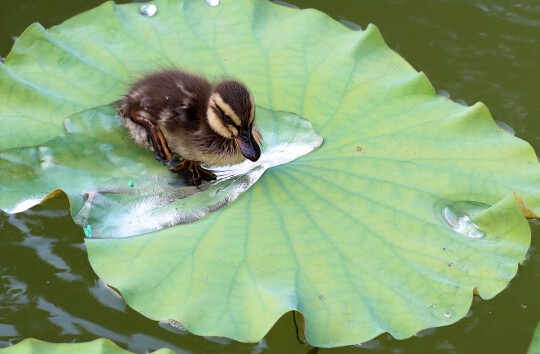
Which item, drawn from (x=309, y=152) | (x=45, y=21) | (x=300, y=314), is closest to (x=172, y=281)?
(x=300, y=314)

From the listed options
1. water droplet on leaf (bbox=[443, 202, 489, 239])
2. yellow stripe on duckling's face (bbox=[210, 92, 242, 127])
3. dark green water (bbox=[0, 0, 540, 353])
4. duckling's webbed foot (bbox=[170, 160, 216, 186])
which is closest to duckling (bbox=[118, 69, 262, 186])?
duckling's webbed foot (bbox=[170, 160, 216, 186])

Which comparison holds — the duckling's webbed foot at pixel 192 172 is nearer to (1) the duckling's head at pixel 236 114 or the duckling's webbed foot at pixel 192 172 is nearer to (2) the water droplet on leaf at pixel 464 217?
(1) the duckling's head at pixel 236 114

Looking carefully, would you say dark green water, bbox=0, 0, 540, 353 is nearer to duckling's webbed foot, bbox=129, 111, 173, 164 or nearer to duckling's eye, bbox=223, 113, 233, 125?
duckling's webbed foot, bbox=129, 111, 173, 164

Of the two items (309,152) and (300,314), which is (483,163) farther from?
(300,314)

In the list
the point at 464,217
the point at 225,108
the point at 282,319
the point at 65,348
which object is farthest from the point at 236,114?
the point at 65,348

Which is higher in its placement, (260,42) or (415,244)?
(260,42)

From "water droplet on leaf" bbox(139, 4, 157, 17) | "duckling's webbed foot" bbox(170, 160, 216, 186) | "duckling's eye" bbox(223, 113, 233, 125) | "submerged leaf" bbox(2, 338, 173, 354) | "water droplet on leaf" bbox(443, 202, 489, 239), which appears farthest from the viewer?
"water droplet on leaf" bbox(139, 4, 157, 17)

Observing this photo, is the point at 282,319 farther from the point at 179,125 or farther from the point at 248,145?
the point at 179,125
